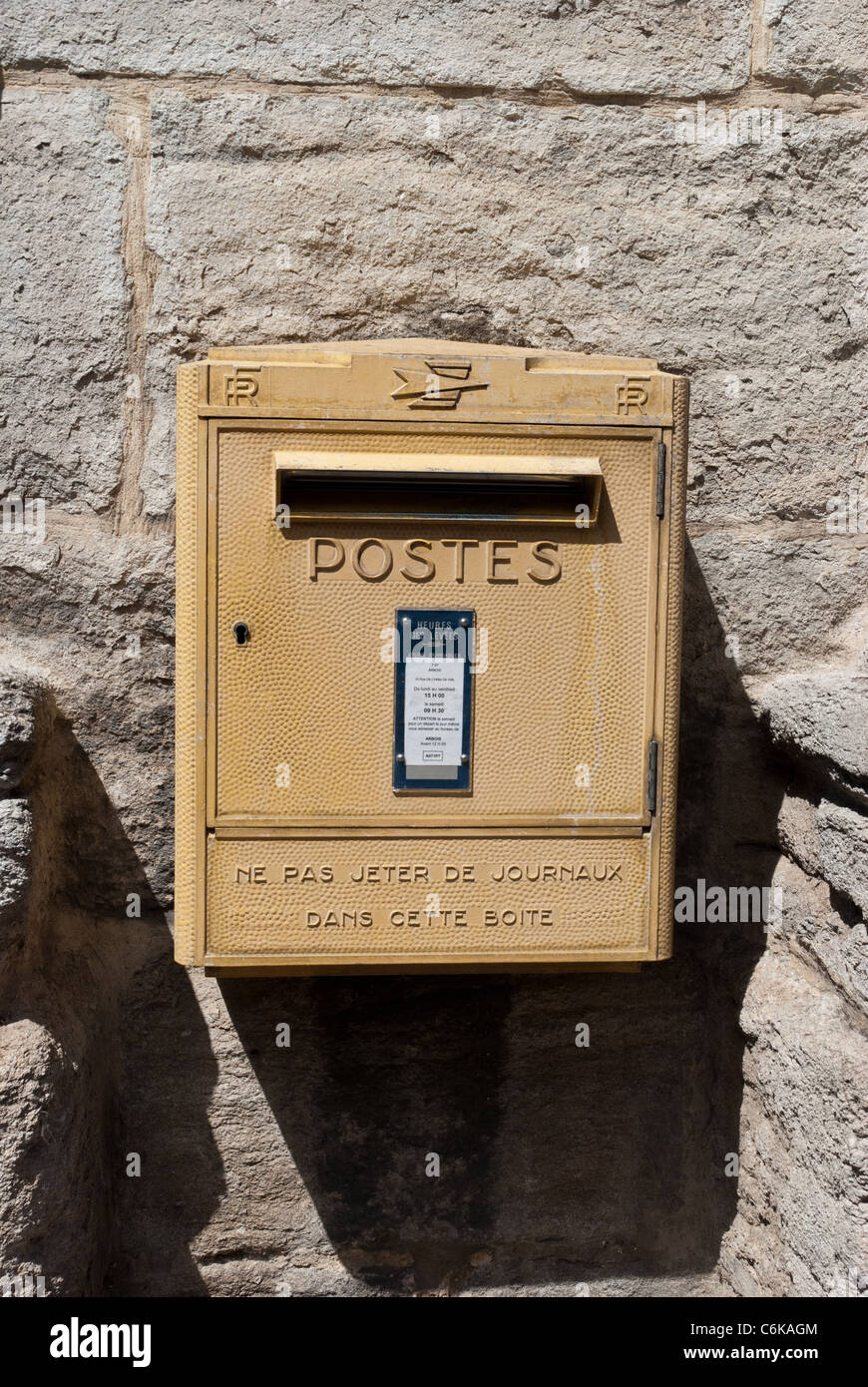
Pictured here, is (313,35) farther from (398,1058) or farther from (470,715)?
(398,1058)

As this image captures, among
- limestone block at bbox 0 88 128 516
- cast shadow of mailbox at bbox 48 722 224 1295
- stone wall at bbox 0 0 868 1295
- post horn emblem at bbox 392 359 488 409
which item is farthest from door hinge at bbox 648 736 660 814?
limestone block at bbox 0 88 128 516

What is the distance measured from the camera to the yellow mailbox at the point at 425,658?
140 cm

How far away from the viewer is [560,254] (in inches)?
68.4

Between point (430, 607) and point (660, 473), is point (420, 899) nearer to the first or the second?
point (430, 607)

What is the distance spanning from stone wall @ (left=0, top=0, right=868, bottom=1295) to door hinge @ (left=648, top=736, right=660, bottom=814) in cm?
31

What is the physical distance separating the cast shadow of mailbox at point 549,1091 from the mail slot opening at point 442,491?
456 millimetres

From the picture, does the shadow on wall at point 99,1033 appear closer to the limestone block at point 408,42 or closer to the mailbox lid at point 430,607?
the mailbox lid at point 430,607

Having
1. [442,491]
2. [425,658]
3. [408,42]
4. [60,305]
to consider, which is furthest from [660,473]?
[60,305]

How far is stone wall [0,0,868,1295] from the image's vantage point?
5.50 feet

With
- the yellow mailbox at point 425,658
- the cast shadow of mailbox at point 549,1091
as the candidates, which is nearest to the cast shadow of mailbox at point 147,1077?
the cast shadow of mailbox at point 549,1091

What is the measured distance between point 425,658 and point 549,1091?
90 cm

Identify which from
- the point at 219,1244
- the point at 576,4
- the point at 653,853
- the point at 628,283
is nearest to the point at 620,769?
the point at 653,853

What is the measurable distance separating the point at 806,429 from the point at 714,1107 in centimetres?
122

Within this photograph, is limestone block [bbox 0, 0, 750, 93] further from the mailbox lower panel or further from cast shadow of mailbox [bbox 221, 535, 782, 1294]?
the mailbox lower panel
